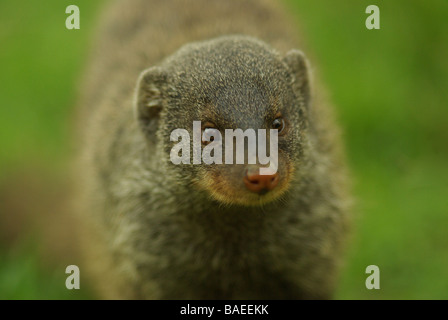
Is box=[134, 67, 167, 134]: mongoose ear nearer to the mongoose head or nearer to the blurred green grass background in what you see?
the mongoose head

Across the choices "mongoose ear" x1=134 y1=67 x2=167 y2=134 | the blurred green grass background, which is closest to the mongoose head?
"mongoose ear" x1=134 y1=67 x2=167 y2=134

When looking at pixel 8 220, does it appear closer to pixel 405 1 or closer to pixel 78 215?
pixel 78 215

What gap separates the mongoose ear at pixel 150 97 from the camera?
4340 millimetres

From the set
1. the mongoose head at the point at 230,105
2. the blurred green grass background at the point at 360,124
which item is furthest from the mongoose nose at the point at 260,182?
the blurred green grass background at the point at 360,124

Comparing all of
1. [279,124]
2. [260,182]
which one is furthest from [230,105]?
[260,182]

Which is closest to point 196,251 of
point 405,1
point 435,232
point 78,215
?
point 78,215

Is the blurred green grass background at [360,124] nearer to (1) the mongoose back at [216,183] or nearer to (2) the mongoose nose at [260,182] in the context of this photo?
(1) the mongoose back at [216,183]

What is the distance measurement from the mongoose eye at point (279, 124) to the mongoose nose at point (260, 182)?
15.2 inches

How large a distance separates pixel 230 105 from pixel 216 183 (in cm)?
42

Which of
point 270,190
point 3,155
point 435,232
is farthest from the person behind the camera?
point 3,155

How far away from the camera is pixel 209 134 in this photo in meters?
3.91

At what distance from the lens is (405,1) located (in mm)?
7781
